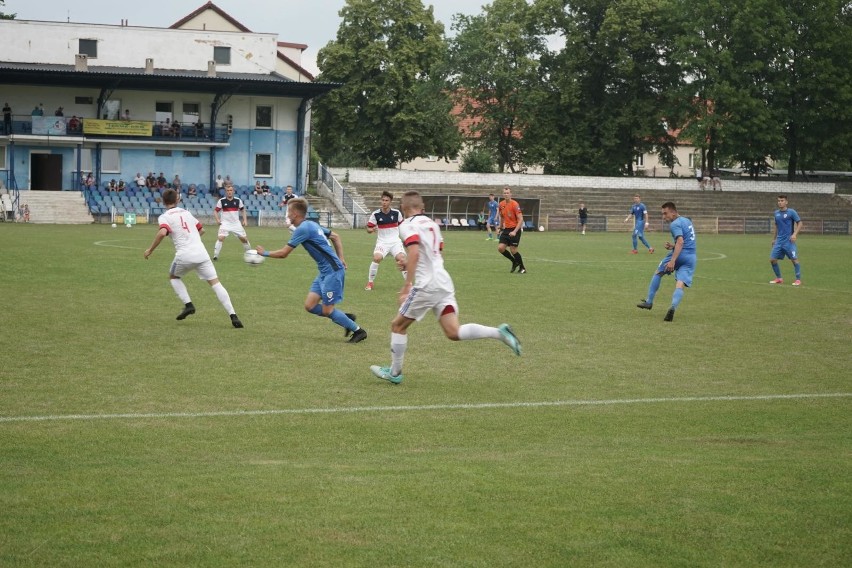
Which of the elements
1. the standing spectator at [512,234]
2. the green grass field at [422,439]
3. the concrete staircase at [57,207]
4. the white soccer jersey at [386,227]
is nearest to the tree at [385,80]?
the concrete staircase at [57,207]

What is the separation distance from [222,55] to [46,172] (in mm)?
14282

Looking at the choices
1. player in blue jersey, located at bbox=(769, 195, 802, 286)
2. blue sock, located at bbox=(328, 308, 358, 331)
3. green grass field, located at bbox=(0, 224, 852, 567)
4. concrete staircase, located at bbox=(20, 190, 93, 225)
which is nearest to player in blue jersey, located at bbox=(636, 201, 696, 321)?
green grass field, located at bbox=(0, 224, 852, 567)

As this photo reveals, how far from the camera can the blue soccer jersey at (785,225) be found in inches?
976

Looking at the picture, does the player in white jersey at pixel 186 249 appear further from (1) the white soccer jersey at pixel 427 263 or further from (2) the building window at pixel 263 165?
(2) the building window at pixel 263 165

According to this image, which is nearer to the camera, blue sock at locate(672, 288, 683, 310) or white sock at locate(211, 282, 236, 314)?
white sock at locate(211, 282, 236, 314)

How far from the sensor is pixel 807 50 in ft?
241

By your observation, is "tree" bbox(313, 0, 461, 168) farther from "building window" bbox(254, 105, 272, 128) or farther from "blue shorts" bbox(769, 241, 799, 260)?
"blue shorts" bbox(769, 241, 799, 260)

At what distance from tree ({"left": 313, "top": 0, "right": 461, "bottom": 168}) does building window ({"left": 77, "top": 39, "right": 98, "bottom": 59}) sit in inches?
626

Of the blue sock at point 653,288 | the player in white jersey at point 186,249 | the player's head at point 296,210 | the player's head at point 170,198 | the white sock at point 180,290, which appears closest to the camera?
the player's head at point 296,210

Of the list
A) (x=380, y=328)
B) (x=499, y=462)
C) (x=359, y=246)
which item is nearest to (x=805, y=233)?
(x=359, y=246)

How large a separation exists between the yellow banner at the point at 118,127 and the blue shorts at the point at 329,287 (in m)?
49.9

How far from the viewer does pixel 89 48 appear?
2621 inches

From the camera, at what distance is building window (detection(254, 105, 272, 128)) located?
66.4m

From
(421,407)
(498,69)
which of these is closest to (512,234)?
(421,407)
